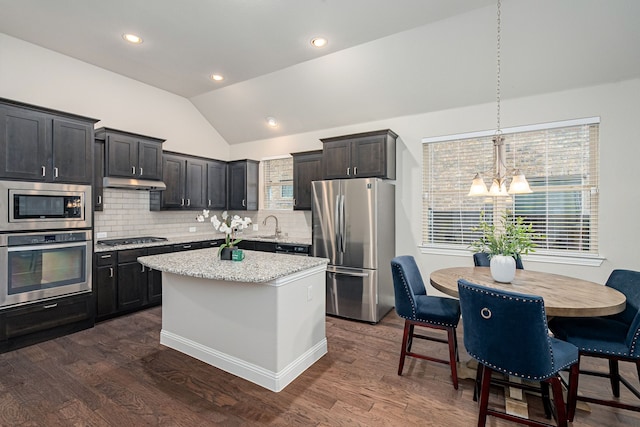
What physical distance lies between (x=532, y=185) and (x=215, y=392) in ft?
13.9

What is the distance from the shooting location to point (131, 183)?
439 centimetres

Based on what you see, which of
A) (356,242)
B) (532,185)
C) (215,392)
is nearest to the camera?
(215,392)

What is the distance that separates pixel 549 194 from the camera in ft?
12.1

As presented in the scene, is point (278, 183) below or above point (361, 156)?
below

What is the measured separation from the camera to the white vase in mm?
2416

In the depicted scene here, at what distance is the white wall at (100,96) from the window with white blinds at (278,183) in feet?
4.29

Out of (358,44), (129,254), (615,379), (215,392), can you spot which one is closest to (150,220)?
(129,254)

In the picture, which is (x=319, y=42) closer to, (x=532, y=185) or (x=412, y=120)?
(x=412, y=120)

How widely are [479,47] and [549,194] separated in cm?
199

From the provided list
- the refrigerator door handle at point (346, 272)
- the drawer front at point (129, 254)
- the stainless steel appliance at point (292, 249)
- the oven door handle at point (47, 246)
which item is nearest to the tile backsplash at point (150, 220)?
the drawer front at point (129, 254)

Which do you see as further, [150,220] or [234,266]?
[150,220]

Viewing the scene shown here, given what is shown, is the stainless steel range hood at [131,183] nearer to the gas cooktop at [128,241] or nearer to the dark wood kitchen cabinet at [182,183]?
the dark wood kitchen cabinet at [182,183]

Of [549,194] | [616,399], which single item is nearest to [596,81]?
[549,194]

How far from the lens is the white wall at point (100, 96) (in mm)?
3684
